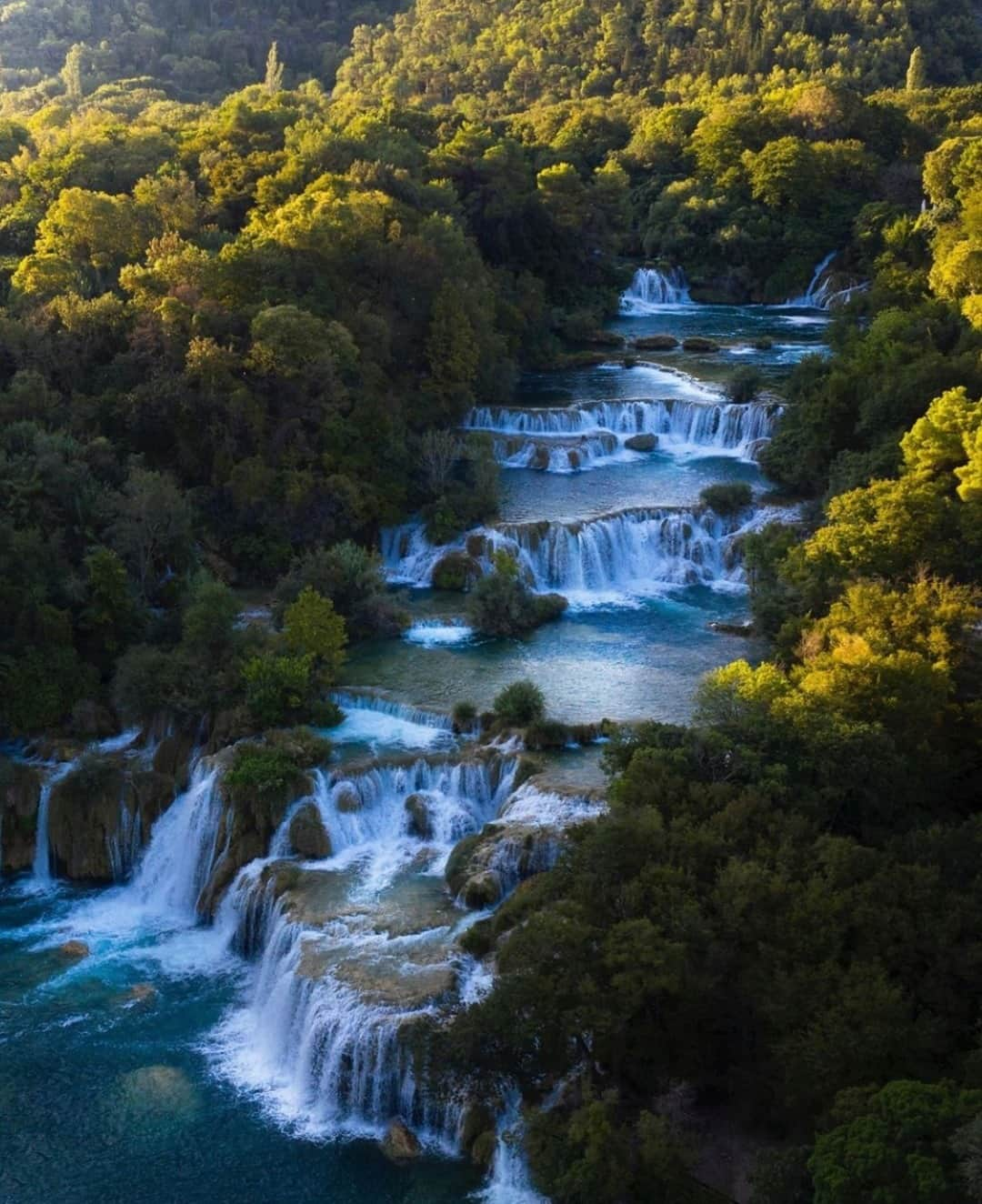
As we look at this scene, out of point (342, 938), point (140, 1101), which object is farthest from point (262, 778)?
point (140, 1101)

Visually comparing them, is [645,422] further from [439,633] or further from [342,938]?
[342,938]

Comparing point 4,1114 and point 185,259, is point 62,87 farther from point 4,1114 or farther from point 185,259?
point 4,1114

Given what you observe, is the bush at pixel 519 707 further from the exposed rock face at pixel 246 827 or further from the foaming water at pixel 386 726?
the exposed rock face at pixel 246 827

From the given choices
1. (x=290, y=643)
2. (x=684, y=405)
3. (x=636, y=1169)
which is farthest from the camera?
(x=684, y=405)

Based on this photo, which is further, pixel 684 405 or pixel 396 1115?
pixel 684 405

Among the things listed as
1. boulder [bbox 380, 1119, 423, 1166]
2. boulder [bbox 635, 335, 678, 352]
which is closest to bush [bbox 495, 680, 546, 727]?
boulder [bbox 380, 1119, 423, 1166]

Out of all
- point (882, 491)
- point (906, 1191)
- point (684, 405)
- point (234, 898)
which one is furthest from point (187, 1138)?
point (684, 405)

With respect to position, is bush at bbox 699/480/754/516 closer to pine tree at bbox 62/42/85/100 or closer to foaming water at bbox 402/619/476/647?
foaming water at bbox 402/619/476/647
